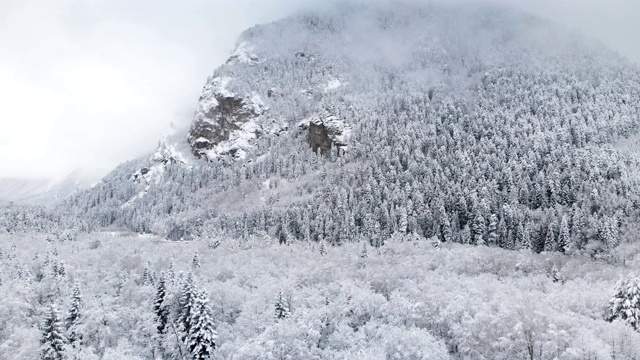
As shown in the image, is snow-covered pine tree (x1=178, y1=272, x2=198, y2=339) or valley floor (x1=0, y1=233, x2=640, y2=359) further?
snow-covered pine tree (x1=178, y1=272, x2=198, y2=339)

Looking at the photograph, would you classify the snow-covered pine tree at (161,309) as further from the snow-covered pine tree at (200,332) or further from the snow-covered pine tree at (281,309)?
the snow-covered pine tree at (281,309)

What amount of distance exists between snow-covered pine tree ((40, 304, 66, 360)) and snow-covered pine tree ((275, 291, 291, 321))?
88.7 feet

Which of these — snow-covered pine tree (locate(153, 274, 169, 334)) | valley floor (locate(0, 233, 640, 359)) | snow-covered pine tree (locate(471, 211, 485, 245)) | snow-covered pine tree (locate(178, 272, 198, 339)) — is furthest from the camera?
snow-covered pine tree (locate(471, 211, 485, 245))

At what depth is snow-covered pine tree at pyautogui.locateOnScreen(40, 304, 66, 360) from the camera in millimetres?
62000

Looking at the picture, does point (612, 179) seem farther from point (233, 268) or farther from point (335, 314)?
point (335, 314)

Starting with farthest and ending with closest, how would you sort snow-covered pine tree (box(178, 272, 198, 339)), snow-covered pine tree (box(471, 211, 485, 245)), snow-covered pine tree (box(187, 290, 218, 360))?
snow-covered pine tree (box(471, 211, 485, 245)) → snow-covered pine tree (box(178, 272, 198, 339)) → snow-covered pine tree (box(187, 290, 218, 360))

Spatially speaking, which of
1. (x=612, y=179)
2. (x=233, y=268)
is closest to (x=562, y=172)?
(x=612, y=179)

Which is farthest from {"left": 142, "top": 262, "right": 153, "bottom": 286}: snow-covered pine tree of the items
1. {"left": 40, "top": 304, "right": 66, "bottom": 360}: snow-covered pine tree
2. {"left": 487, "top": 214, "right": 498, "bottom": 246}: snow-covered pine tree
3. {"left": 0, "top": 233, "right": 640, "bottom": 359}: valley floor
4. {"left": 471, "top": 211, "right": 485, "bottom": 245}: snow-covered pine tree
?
{"left": 487, "top": 214, "right": 498, "bottom": 246}: snow-covered pine tree

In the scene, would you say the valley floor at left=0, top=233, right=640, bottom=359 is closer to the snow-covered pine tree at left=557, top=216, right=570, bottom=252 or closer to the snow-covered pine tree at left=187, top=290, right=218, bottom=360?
the snow-covered pine tree at left=187, top=290, right=218, bottom=360

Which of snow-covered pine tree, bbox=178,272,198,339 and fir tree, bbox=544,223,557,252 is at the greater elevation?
snow-covered pine tree, bbox=178,272,198,339

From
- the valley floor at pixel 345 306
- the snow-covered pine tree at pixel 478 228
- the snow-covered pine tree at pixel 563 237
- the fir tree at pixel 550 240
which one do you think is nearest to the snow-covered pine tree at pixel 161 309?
the valley floor at pixel 345 306

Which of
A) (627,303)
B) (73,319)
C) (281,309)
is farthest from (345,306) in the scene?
(73,319)

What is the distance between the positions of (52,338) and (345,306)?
36515 mm

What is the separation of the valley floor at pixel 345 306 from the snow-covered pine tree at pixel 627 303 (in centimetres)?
290
